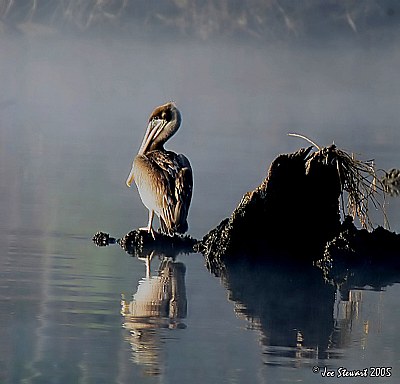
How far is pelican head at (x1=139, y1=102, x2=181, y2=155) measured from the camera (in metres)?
8.99

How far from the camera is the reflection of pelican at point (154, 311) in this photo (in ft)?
17.4

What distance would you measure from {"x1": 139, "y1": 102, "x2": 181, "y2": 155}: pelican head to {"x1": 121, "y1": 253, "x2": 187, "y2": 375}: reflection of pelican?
152 centimetres

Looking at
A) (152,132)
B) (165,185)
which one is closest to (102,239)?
(165,185)

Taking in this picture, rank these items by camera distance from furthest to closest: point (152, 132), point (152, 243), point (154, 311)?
point (152, 132)
point (152, 243)
point (154, 311)

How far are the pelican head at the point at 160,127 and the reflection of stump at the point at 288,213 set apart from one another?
118 centimetres

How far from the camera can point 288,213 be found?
7.78 meters

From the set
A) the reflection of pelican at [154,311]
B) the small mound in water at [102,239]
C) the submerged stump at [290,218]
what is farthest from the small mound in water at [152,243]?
the reflection of pelican at [154,311]

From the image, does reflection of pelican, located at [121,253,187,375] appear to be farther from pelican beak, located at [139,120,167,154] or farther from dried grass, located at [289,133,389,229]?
pelican beak, located at [139,120,167,154]

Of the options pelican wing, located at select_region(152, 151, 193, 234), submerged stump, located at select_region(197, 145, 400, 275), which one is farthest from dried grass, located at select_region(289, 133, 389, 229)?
pelican wing, located at select_region(152, 151, 193, 234)

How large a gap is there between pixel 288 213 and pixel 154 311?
1807mm

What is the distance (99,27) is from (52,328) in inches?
1028

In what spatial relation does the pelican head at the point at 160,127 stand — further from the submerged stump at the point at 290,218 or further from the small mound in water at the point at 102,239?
the submerged stump at the point at 290,218

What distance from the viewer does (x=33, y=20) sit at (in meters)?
30.9

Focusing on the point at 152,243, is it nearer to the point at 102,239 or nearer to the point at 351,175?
the point at 102,239
